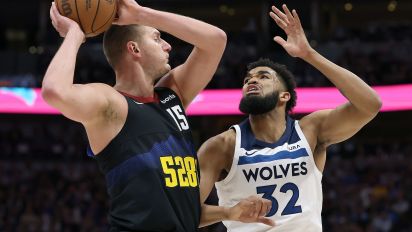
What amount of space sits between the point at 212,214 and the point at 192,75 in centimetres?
67

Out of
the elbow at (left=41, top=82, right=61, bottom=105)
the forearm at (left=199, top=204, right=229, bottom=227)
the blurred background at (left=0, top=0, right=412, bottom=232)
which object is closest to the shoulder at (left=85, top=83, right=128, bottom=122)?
the elbow at (left=41, top=82, right=61, bottom=105)

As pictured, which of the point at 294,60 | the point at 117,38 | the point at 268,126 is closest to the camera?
the point at 117,38

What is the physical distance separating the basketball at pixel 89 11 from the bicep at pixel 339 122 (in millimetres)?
1518

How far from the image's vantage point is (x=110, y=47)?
9.82 feet

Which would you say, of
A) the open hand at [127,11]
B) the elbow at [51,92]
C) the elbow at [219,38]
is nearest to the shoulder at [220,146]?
the elbow at [219,38]

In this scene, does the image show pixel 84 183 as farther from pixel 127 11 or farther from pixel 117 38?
pixel 127 11

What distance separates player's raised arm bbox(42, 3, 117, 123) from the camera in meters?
2.42

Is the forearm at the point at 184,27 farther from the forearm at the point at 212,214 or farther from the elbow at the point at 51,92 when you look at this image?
the forearm at the point at 212,214

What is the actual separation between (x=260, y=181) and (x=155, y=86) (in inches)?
33.1

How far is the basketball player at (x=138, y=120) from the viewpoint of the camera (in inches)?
101

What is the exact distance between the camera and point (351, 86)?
3.59 metres

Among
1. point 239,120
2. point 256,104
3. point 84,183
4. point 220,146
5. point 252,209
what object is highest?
point 256,104

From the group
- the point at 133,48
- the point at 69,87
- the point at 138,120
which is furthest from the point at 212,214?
the point at 69,87

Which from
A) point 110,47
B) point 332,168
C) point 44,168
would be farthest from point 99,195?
point 110,47
